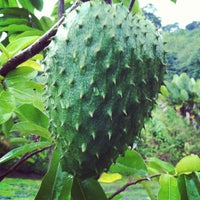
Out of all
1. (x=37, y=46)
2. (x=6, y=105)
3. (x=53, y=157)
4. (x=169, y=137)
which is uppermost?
(x=37, y=46)

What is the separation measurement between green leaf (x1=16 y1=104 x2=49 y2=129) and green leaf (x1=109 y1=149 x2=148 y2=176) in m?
0.21

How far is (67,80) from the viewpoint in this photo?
0.77m

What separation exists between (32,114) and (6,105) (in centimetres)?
14

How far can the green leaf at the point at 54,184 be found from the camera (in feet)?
3.22

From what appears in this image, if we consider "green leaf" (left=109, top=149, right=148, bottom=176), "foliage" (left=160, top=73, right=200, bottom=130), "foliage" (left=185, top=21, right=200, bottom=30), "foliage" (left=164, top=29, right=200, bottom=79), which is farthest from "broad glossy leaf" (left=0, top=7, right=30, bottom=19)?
"foliage" (left=185, top=21, right=200, bottom=30)

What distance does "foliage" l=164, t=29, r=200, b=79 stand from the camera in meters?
25.7

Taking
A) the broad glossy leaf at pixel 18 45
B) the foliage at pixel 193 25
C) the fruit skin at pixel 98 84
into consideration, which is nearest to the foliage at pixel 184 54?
the foliage at pixel 193 25

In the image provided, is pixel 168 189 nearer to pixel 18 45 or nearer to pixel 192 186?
pixel 192 186

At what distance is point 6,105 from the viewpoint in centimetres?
96

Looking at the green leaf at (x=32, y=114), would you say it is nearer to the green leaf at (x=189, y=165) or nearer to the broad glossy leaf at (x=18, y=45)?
the broad glossy leaf at (x=18, y=45)

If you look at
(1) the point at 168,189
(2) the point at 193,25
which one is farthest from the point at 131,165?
(2) the point at 193,25

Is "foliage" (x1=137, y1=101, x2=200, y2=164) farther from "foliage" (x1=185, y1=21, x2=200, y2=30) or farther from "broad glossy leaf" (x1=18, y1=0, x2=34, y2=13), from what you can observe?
"foliage" (x1=185, y1=21, x2=200, y2=30)

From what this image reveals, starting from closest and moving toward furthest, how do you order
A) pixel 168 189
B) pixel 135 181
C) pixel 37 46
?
pixel 37 46, pixel 168 189, pixel 135 181

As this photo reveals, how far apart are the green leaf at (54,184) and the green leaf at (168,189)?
0.72 ft
